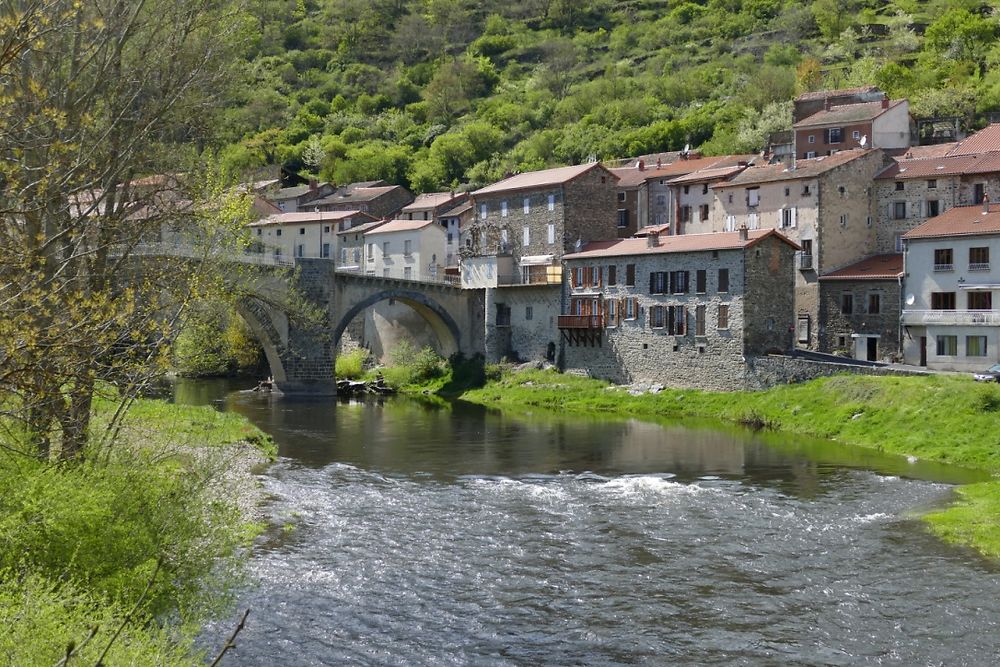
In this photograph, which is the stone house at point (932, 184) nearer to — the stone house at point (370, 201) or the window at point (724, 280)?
the window at point (724, 280)

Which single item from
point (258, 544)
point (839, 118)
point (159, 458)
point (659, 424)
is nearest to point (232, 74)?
point (159, 458)

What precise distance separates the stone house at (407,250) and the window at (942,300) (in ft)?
104

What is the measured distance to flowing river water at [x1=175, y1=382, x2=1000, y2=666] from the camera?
18.2 m

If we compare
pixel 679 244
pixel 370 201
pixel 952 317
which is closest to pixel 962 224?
pixel 952 317

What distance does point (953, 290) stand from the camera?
50281 mm

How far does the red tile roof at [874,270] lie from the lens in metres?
54.5

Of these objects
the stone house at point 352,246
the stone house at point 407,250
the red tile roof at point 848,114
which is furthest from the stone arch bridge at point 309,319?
the red tile roof at point 848,114

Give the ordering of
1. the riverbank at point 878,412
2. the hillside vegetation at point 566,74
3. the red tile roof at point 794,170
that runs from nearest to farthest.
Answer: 1. the riverbank at point 878,412
2. the red tile roof at point 794,170
3. the hillside vegetation at point 566,74

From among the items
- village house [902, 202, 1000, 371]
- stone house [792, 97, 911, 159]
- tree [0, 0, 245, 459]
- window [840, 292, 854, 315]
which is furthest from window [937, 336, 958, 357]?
tree [0, 0, 245, 459]

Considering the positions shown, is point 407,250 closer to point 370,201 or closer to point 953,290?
point 370,201

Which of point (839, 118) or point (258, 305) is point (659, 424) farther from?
point (839, 118)

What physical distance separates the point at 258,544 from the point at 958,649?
13.9 metres

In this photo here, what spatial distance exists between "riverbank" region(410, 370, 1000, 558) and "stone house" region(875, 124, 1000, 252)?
14.6 meters

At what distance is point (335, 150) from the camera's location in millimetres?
130875
